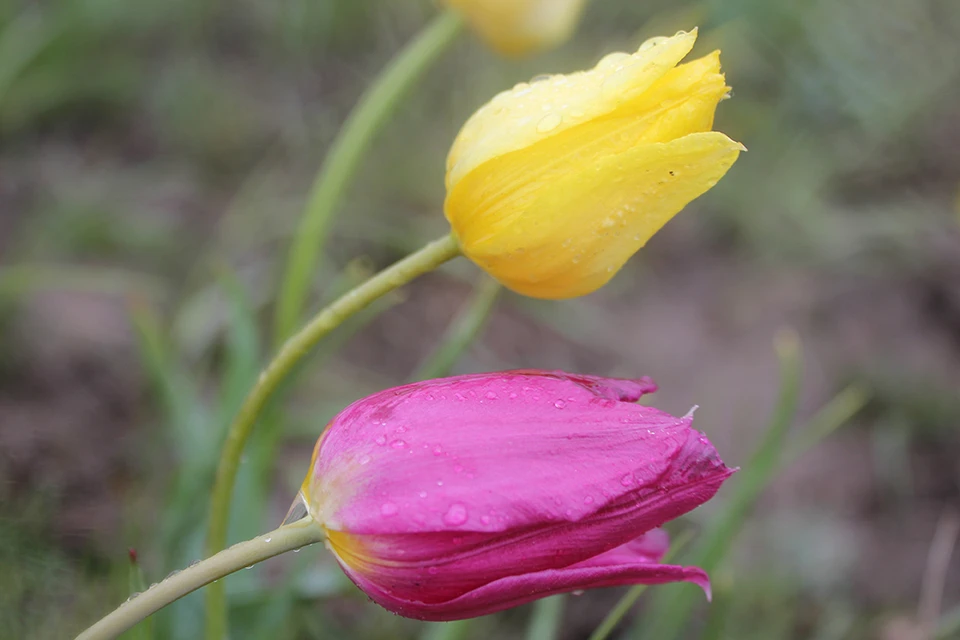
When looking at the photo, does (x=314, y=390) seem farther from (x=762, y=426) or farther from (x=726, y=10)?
(x=726, y=10)

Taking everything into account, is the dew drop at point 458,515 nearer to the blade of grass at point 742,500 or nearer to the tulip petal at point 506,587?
the tulip petal at point 506,587

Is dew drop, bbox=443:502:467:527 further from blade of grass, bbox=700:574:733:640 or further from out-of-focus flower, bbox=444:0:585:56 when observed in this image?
out-of-focus flower, bbox=444:0:585:56

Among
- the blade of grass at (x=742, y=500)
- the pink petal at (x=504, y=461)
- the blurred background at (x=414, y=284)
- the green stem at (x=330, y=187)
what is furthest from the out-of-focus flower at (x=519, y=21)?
the pink petal at (x=504, y=461)

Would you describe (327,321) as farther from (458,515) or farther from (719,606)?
(719,606)

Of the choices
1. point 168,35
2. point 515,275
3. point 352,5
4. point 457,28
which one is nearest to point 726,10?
point 352,5

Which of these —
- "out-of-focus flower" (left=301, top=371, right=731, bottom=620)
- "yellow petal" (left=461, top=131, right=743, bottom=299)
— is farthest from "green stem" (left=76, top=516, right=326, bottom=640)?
"yellow petal" (left=461, top=131, right=743, bottom=299)

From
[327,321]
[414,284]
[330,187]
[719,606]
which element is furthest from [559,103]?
[414,284]

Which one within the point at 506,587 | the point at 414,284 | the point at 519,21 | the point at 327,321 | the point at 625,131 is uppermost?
the point at 519,21
